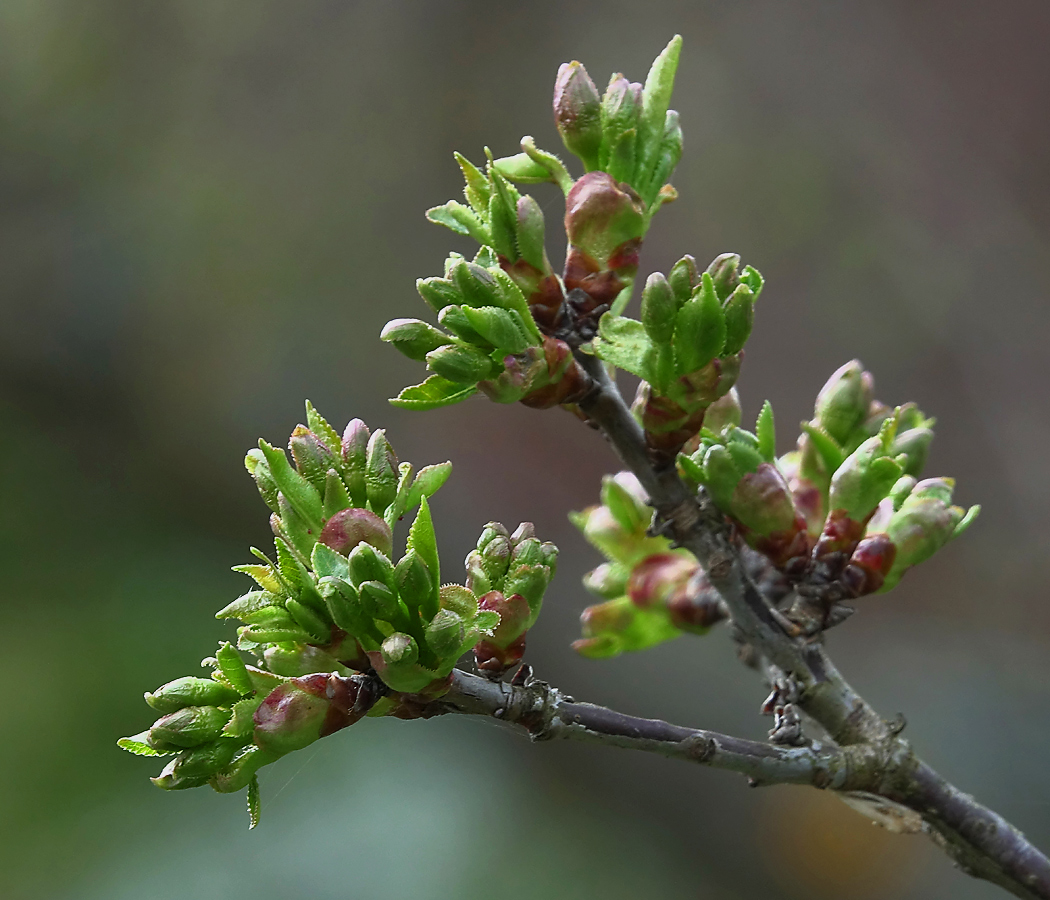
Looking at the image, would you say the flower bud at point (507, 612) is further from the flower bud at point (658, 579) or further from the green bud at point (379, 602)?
the flower bud at point (658, 579)

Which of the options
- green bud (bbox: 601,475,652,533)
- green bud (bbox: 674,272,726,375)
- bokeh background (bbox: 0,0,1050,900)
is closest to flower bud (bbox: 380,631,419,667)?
green bud (bbox: 674,272,726,375)

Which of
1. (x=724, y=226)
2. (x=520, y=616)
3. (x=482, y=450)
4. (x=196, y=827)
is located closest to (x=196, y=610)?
(x=196, y=827)

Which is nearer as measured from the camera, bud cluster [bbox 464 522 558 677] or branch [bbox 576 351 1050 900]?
bud cluster [bbox 464 522 558 677]

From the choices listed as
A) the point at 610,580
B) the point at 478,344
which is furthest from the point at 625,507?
the point at 478,344

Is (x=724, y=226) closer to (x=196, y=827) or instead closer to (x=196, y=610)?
(x=196, y=610)

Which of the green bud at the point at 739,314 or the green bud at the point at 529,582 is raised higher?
the green bud at the point at 739,314

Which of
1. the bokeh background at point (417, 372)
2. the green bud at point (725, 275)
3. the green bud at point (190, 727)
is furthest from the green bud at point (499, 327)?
the bokeh background at point (417, 372)

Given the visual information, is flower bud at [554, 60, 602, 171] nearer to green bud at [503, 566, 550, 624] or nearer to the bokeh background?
green bud at [503, 566, 550, 624]
